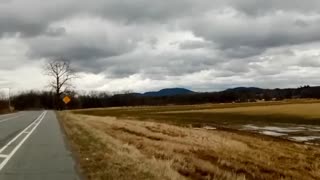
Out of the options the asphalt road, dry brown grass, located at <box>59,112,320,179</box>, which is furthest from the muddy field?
the asphalt road

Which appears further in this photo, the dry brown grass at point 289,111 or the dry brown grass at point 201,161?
the dry brown grass at point 289,111

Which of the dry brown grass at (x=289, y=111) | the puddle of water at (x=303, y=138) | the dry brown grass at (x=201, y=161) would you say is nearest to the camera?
the dry brown grass at (x=201, y=161)

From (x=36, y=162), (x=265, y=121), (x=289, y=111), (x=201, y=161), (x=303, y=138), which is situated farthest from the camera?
(x=289, y=111)

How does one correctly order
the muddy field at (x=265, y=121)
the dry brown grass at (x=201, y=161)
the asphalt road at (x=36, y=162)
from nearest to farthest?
the asphalt road at (x=36, y=162) < the dry brown grass at (x=201, y=161) < the muddy field at (x=265, y=121)

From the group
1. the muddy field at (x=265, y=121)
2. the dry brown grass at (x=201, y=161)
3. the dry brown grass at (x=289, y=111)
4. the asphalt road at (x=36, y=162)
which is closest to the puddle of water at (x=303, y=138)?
the muddy field at (x=265, y=121)

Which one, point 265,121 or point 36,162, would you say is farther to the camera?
point 265,121

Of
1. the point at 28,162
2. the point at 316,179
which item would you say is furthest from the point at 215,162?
the point at 28,162

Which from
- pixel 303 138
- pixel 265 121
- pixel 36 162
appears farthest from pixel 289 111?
pixel 36 162

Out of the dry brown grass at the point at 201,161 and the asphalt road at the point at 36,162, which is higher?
the asphalt road at the point at 36,162

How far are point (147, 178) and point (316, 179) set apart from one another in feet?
25.1

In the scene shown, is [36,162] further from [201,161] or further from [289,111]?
[289,111]

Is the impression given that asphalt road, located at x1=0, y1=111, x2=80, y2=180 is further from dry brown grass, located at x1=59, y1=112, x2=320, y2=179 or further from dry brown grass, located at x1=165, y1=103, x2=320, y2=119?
dry brown grass, located at x1=165, y1=103, x2=320, y2=119

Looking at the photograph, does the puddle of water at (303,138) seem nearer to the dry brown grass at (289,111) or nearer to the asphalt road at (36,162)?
the asphalt road at (36,162)

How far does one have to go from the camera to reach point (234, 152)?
22.5 meters
